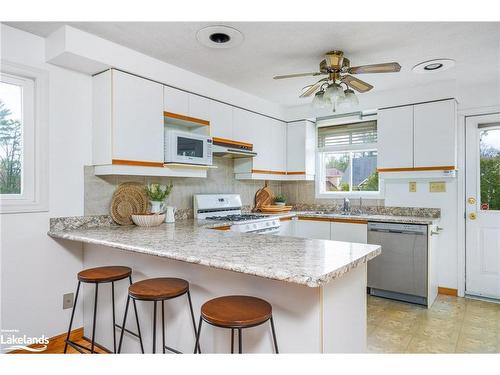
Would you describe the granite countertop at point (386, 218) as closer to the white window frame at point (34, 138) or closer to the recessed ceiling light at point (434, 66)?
the recessed ceiling light at point (434, 66)

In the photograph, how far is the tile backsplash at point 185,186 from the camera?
2658mm

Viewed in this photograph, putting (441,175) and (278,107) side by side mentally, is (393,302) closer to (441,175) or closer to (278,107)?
(441,175)

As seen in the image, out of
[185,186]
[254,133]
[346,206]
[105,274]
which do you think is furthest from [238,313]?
[346,206]

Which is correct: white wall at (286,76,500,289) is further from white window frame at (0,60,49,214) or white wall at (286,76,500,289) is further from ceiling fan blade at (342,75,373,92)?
white window frame at (0,60,49,214)

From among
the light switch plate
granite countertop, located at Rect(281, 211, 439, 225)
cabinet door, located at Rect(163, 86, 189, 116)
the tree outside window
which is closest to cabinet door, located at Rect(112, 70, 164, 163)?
cabinet door, located at Rect(163, 86, 189, 116)

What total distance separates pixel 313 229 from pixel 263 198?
2.90ft

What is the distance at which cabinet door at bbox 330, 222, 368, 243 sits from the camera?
11.9 feet

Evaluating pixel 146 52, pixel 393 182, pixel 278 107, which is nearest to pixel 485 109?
pixel 393 182

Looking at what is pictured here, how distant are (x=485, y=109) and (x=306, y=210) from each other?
2.42 metres

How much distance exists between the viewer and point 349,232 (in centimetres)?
371

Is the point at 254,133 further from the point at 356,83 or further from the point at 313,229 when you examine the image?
the point at 356,83

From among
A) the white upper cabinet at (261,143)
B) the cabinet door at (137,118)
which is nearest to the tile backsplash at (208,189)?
the white upper cabinet at (261,143)

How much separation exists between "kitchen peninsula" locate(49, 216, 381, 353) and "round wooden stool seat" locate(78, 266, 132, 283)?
12cm

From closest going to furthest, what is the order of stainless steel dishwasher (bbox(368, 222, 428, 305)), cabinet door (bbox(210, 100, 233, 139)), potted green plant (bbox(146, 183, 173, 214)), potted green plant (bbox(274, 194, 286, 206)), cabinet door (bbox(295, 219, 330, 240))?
potted green plant (bbox(146, 183, 173, 214))
stainless steel dishwasher (bbox(368, 222, 428, 305))
cabinet door (bbox(210, 100, 233, 139))
cabinet door (bbox(295, 219, 330, 240))
potted green plant (bbox(274, 194, 286, 206))
